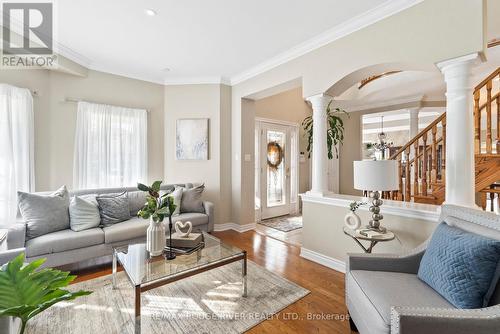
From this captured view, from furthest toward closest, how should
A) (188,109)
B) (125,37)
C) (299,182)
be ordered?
(299,182) < (188,109) < (125,37)

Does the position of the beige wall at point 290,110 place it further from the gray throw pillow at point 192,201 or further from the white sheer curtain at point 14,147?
the white sheer curtain at point 14,147

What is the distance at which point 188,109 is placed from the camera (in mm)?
4336

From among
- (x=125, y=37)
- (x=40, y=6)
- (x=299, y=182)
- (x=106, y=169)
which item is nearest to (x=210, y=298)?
(x=106, y=169)

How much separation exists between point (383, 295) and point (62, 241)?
289cm

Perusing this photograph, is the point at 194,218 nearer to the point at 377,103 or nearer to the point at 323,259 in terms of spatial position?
the point at 323,259

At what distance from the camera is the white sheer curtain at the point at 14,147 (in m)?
2.76

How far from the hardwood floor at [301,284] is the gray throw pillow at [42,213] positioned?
0.58 meters

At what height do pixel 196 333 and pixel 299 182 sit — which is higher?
pixel 299 182

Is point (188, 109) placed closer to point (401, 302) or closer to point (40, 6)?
point (40, 6)

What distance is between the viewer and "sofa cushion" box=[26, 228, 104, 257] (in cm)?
229

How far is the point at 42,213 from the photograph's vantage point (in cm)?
251

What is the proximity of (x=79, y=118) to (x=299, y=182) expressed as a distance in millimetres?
4465

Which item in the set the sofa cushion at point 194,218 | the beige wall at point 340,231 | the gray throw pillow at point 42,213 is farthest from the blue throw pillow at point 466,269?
the gray throw pillow at point 42,213

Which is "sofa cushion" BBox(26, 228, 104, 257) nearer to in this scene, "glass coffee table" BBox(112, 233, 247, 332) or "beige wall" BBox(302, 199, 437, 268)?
"glass coffee table" BBox(112, 233, 247, 332)
